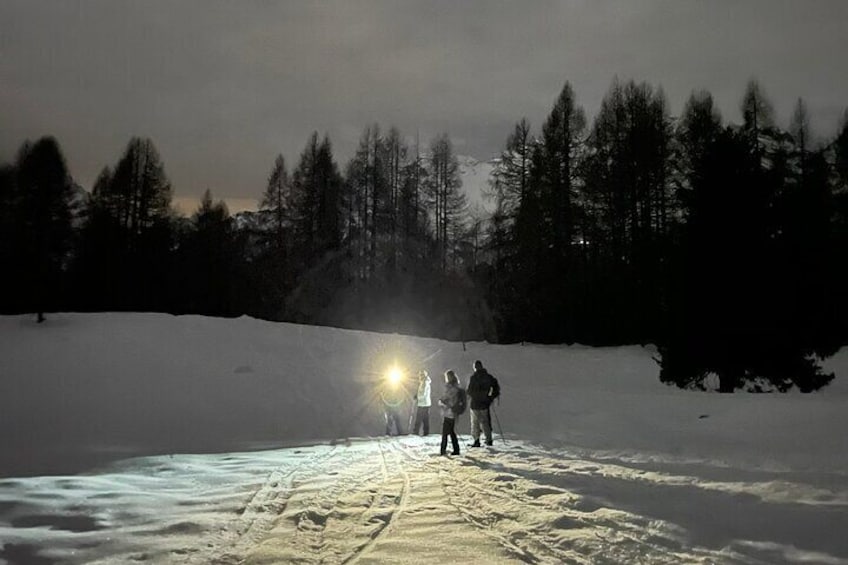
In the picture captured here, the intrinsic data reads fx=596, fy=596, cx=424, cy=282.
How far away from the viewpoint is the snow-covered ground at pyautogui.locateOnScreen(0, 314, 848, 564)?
232 inches

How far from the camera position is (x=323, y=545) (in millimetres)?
5875

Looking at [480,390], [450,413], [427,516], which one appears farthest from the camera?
[480,390]

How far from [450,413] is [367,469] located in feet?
9.76

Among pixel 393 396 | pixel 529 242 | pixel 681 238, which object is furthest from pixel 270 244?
pixel 681 238

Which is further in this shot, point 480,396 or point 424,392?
point 424,392

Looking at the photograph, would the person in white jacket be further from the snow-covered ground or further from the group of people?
the group of people

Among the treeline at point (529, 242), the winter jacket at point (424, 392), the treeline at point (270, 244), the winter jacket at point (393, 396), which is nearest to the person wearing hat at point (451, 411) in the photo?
the winter jacket at point (424, 392)

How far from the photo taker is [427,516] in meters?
7.07

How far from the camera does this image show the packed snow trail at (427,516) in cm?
560

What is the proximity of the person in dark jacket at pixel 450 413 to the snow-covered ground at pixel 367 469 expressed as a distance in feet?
1.68

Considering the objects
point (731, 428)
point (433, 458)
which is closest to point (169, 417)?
point (433, 458)

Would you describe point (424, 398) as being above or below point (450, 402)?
below

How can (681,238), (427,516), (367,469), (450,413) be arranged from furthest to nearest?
1. (681,238)
2. (450,413)
3. (367,469)
4. (427,516)

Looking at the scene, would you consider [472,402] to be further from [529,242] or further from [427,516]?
[529,242]
